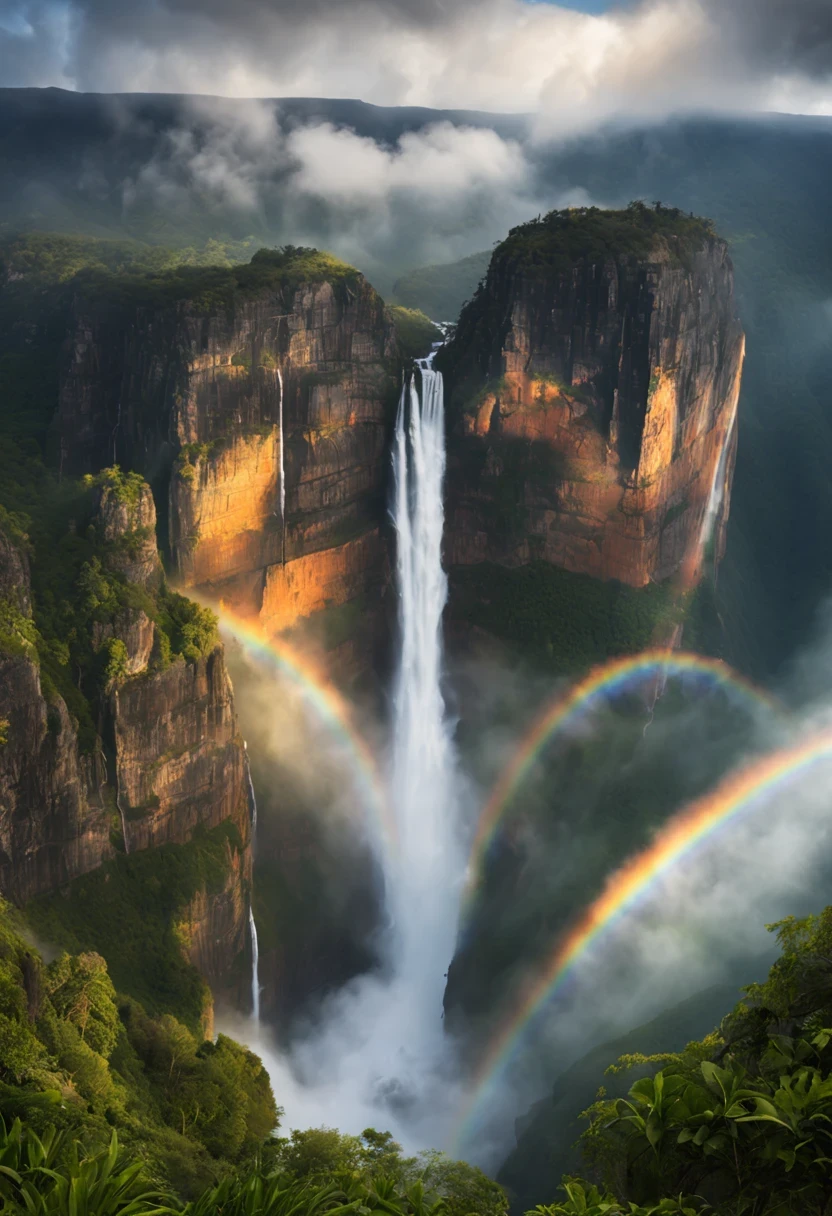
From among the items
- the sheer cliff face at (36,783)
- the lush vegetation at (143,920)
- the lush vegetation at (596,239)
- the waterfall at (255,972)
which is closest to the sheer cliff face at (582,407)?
the lush vegetation at (596,239)

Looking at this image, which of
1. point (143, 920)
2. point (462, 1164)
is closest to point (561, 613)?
point (143, 920)

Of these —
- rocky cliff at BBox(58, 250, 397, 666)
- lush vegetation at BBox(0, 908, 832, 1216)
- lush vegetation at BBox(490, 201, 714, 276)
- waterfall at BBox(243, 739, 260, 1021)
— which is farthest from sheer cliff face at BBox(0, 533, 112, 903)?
lush vegetation at BBox(490, 201, 714, 276)

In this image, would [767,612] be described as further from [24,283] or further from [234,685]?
[24,283]

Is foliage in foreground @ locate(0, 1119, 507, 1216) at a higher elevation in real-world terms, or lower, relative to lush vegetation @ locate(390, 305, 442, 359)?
lower

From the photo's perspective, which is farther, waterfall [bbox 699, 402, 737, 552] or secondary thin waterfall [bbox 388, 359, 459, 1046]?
waterfall [bbox 699, 402, 737, 552]

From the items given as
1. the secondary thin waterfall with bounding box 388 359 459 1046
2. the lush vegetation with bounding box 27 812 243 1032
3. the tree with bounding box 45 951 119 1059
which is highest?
the secondary thin waterfall with bounding box 388 359 459 1046

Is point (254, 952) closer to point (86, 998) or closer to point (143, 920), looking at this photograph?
point (143, 920)

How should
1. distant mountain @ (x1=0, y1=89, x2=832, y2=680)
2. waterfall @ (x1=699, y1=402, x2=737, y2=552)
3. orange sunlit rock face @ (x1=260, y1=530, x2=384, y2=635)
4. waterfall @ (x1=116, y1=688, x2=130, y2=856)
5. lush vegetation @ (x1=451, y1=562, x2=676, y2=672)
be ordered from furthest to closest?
distant mountain @ (x1=0, y1=89, x2=832, y2=680) < waterfall @ (x1=699, y1=402, x2=737, y2=552) < lush vegetation @ (x1=451, y1=562, x2=676, y2=672) < orange sunlit rock face @ (x1=260, y1=530, x2=384, y2=635) < waterfall @ (x1=116, y1=688, x2=130, y2=856)

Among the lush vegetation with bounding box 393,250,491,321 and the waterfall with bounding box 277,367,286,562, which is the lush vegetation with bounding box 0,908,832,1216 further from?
the lush vegetation with bounding box 393,250,491,321
